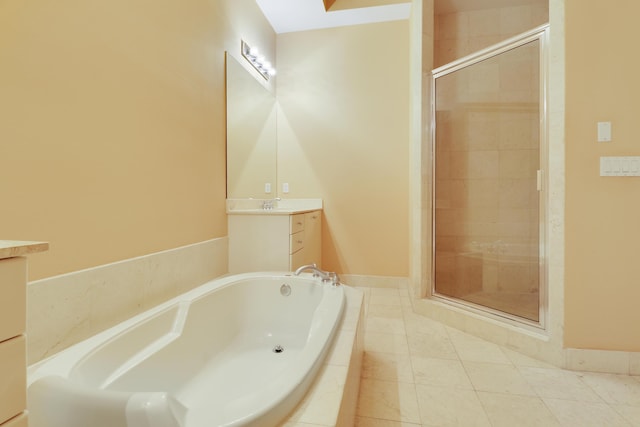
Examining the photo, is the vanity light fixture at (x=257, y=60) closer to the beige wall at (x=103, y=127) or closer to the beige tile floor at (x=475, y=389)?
the beige wall at (x=103, y=127)

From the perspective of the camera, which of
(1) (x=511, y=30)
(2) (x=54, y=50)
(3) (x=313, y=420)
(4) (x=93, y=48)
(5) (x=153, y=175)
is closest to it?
(3) (x=313, y=420)

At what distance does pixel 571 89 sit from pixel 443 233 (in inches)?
55.4

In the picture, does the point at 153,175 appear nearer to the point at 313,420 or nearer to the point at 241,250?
the point at 241,250

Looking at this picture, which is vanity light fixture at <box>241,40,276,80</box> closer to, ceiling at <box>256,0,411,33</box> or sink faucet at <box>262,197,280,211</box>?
ceiling at <box>256,0,411,33</box>

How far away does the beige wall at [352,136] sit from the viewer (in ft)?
10.2

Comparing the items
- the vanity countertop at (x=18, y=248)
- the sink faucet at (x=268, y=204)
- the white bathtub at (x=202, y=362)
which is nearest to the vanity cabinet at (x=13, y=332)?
the vanity countertop at (x=18, y=248)

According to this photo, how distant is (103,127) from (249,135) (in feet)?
4.95

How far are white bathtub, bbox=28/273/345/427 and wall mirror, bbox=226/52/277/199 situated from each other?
0.91 metres

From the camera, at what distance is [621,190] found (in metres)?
1.59

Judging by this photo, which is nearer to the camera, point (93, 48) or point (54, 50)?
point (54, 50)

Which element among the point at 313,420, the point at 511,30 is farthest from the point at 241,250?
the point at 511,30

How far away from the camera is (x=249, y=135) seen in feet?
8.75

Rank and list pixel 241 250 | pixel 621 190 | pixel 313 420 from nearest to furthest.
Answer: pixel 313 420
pixel 621 190
pixel 241 250

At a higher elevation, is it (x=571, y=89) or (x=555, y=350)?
(x=571, y=89)
